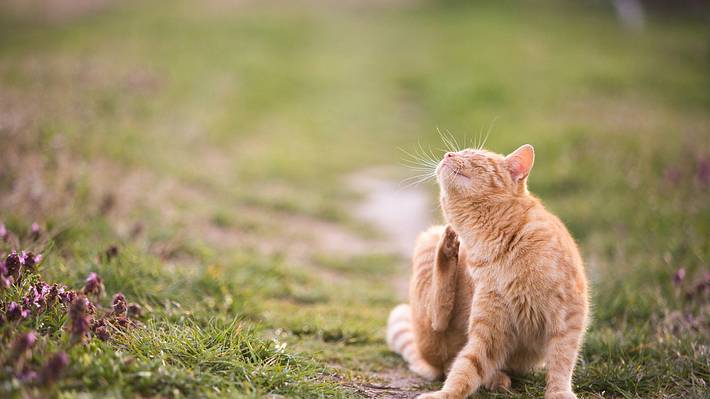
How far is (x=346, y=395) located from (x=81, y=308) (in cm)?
136

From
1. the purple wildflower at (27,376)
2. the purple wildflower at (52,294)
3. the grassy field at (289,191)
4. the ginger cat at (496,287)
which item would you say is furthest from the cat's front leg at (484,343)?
the purple wildflower at (52,294)

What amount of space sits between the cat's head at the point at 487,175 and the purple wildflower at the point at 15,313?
2.24 m

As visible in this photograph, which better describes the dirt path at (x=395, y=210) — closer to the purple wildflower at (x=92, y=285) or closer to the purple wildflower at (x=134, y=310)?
the purple wildflower at (x=134, y=310)

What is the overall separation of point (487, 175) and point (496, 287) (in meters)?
0.64

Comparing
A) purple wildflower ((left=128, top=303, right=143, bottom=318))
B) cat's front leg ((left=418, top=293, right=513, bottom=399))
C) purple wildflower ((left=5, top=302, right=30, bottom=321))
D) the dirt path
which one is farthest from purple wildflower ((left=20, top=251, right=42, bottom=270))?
the dirt path

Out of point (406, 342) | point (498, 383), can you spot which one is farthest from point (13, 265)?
point (498, 383)

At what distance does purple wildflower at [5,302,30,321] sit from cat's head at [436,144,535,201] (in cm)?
224

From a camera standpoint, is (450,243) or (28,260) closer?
(28,260)

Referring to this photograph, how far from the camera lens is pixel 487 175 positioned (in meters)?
3.38

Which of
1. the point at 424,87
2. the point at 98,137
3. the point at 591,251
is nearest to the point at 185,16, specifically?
the point at 424,87

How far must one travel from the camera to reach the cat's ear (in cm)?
337

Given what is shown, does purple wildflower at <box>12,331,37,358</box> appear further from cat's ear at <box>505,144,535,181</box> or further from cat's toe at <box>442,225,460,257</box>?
cat's ear at <box>505,144,535,181</box>

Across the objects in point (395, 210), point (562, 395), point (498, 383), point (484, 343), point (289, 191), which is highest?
point (484, 343)

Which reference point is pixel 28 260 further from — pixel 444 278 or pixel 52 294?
pixel 444 278
